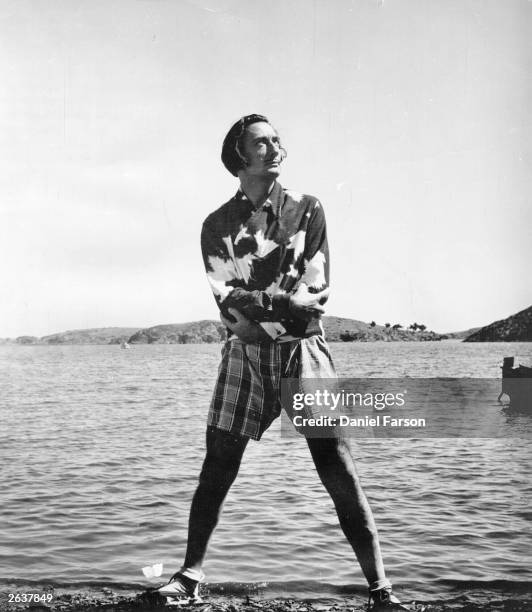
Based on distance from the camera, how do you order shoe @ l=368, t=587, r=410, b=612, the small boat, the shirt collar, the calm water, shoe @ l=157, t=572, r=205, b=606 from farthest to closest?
the small boat → the calm water → the shirt collar → shoe @ l=157, t=572, r=205, b=606 → shoe @ l=368, t=587, r=410, b=612

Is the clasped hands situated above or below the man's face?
below

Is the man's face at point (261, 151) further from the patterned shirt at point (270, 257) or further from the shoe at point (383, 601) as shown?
the shoe at point (383, 601)

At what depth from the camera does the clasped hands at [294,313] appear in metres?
3.05

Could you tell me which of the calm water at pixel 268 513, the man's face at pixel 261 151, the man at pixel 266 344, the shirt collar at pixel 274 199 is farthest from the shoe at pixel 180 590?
the man's face at pixel 261 151

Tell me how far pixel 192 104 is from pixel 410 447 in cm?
703

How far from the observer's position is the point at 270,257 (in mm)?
3201

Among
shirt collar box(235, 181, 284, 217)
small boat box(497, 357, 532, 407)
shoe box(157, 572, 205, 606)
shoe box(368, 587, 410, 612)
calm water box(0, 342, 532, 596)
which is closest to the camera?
shoe box(368, 587, 410, 612)

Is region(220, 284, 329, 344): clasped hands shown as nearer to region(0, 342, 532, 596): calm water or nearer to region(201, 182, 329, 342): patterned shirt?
region(201, 182, 329, 342): patterned shirt

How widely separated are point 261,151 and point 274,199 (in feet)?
0.75

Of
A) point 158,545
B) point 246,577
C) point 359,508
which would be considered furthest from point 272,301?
point 158,545

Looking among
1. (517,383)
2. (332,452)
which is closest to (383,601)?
(332,452)

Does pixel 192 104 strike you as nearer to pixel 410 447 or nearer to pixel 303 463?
pixel 303 463

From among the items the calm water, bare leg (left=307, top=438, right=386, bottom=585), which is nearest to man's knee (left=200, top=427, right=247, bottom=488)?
bare leg (left=307, top=438, right=386, bottom=585)

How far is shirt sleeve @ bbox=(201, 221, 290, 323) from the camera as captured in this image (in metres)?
3.08
